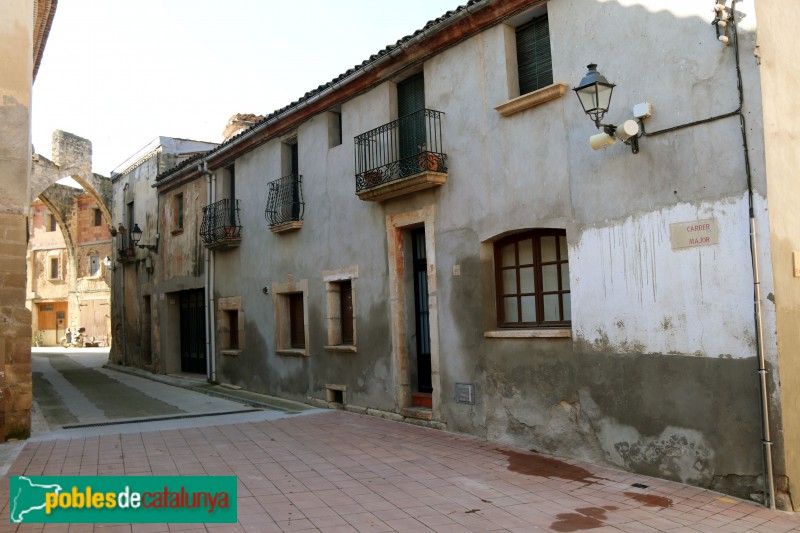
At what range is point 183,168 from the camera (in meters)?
17.6

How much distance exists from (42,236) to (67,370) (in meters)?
24.5

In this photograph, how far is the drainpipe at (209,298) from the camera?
1634 cm

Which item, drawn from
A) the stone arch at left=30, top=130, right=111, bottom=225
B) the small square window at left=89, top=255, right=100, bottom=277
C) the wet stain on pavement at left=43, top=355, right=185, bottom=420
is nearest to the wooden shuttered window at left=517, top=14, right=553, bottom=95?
the wet stain on pavement at left=43, top=355, right=185, bottom=420

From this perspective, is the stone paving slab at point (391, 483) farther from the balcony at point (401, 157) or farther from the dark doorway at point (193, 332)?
the dark doorway at point (193, 332)

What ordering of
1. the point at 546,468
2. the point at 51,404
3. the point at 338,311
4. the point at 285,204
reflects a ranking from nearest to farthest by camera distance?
the point at 546,468
the point at 338,311
the point at 51,404
the point at 285,204

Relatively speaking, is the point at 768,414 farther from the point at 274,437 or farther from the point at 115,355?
the point at 115,355

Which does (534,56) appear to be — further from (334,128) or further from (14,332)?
(14,332)

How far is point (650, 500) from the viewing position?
6.29m

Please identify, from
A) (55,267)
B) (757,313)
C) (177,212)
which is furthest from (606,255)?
(55,267)

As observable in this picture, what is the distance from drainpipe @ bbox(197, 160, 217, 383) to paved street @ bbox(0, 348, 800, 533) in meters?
5.55

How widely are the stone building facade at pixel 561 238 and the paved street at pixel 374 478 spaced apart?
529mm

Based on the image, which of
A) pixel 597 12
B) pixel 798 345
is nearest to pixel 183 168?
pixel 597 12

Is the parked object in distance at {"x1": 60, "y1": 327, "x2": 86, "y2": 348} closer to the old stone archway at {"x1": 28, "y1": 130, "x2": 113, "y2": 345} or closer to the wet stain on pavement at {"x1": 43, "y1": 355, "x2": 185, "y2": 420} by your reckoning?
the old stone archway at {"x1": 28, "y1": 130, "x2": 113, "y2": 345}

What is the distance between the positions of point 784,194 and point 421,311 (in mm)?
5490
